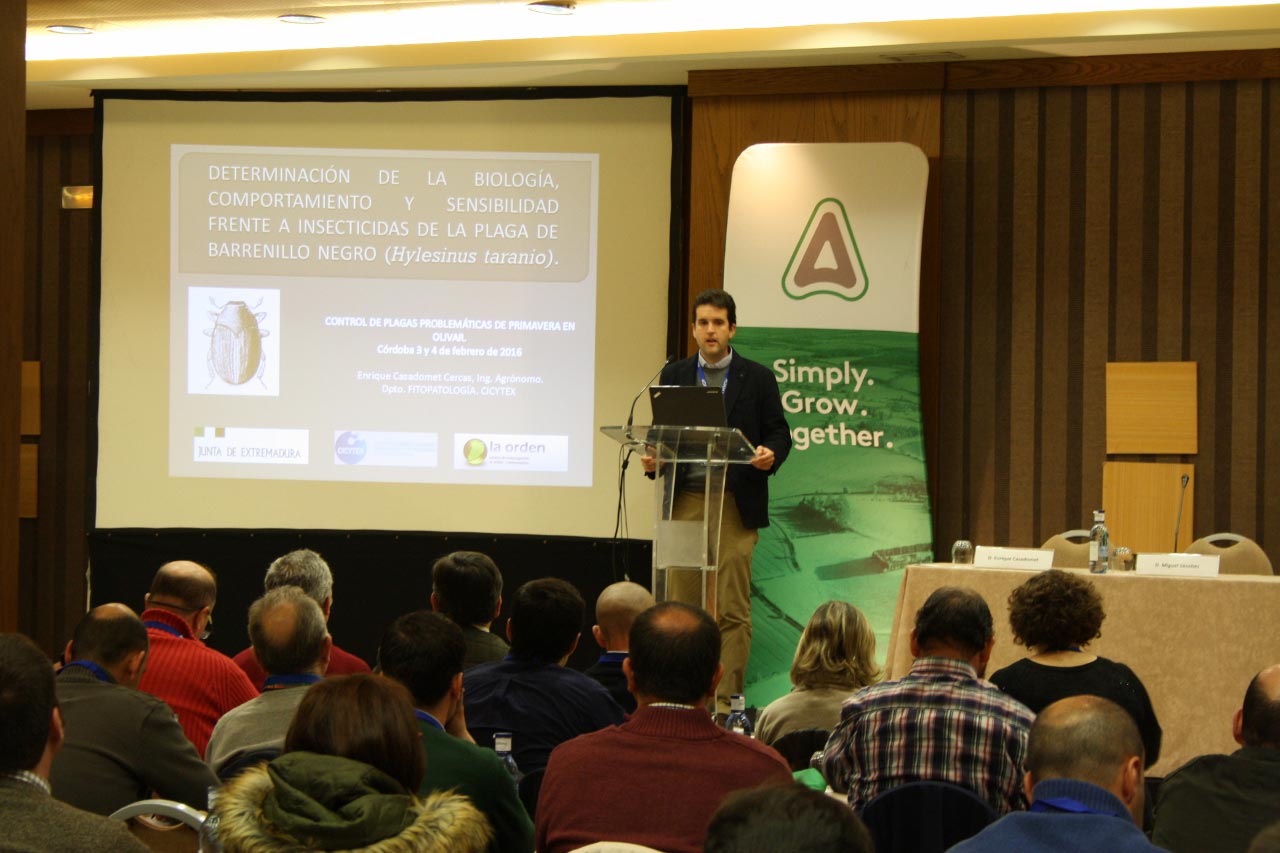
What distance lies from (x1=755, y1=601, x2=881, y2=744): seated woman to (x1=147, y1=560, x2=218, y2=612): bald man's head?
5.18 feet

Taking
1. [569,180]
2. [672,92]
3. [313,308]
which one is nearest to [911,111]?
[672,92]

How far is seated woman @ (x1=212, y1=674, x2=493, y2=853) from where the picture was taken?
1751 millimetres

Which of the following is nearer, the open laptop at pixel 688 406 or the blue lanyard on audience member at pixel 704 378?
the open laptop at pixel 688 406

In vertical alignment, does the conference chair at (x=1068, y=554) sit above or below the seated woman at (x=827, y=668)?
above

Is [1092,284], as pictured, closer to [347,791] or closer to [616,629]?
[616,629]

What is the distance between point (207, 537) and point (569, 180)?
8.62 feet

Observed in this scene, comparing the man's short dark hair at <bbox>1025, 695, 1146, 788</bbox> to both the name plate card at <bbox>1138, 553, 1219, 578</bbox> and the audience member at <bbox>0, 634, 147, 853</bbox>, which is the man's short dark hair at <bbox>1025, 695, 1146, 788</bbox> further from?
the name plate card at <bbox>1138, 553, 1219, 578</bbox>

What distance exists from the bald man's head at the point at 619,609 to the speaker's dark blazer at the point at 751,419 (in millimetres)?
1881

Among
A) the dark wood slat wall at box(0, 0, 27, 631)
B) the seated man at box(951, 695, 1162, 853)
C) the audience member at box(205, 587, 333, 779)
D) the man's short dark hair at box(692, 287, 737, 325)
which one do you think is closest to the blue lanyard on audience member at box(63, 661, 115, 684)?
the audience member at box(205, 587, 333, 779)

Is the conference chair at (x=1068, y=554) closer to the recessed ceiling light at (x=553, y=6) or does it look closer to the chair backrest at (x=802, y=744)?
the chair backrest at (x=802, y=744)

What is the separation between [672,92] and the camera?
23.2ft

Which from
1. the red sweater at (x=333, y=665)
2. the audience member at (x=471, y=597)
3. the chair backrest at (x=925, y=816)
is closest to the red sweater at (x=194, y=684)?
the red sweater at (x=333, y=665)

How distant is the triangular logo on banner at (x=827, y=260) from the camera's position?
6.46 metres

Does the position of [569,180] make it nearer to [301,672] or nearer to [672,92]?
[672,92]
